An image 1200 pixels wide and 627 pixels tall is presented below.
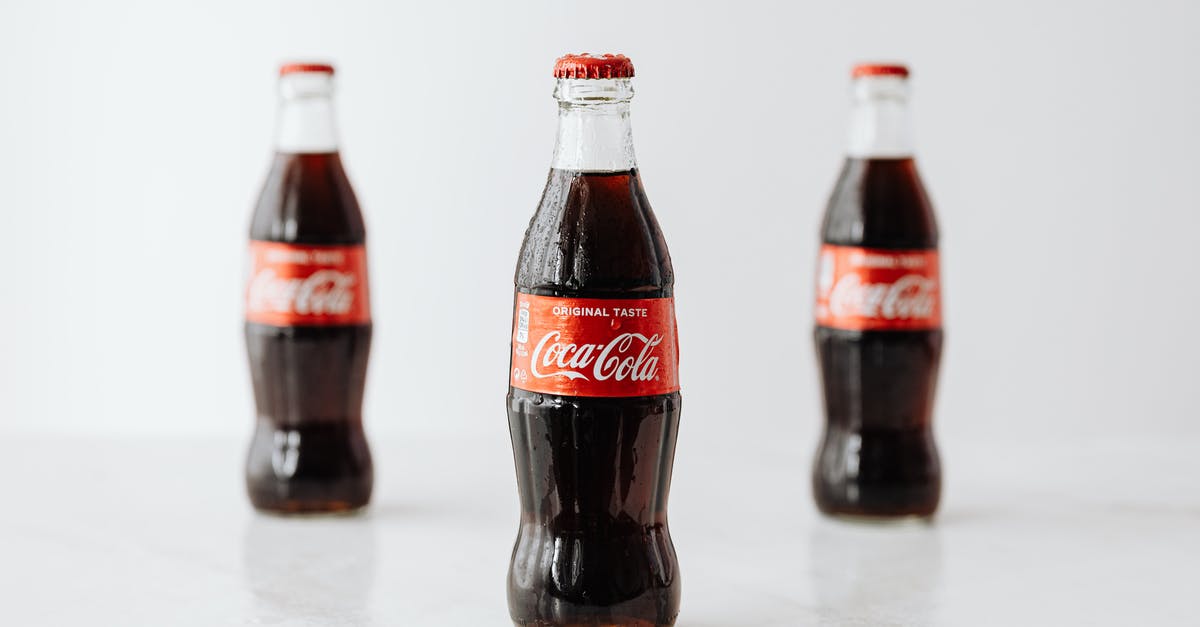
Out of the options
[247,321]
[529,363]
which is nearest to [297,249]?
[247,321]

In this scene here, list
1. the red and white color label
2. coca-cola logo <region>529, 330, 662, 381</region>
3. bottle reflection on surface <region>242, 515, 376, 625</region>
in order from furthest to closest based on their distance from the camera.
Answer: the red and white color label → bottle reflection on surface <region>242, 515, 376, 625</region> → coca-cola logo <region>529, 330, 662, 381</region>

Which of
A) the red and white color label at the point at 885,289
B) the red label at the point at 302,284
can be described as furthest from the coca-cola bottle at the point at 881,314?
the red label at the point at 302,284

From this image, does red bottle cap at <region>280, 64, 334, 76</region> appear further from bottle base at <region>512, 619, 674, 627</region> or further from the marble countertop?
bottle base at <region>512, 619, 674, 627</region>

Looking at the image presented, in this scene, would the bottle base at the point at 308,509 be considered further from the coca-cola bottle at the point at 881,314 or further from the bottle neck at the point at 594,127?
the bottle neck at the point at 594,127

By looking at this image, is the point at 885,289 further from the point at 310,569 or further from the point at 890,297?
the point at 310,569

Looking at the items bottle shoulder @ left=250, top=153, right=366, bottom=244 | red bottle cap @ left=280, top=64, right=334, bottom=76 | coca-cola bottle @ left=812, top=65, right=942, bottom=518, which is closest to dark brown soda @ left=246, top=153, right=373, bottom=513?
bottle shoulder @ left=250, top=153, right=366, bottom=244
